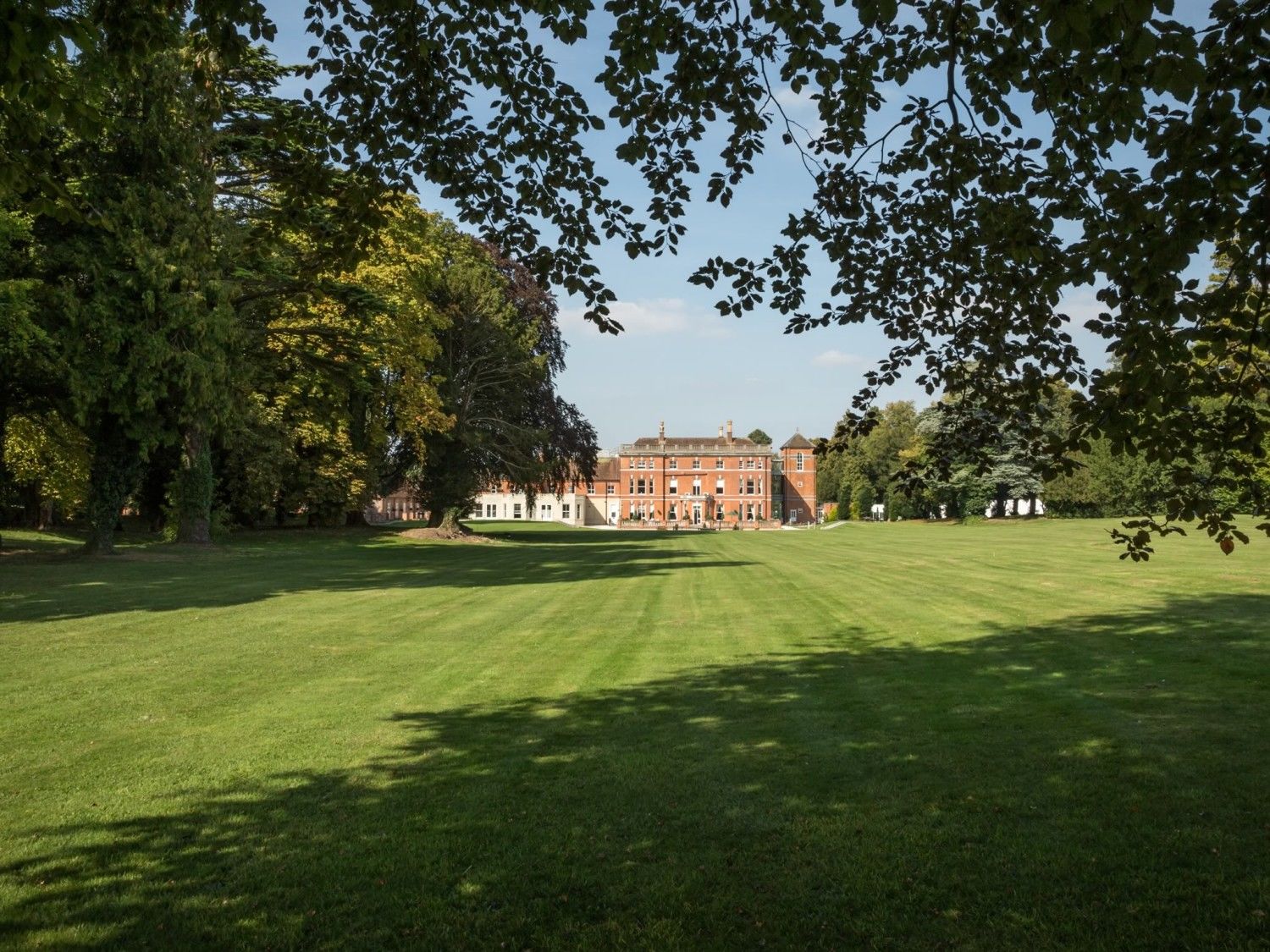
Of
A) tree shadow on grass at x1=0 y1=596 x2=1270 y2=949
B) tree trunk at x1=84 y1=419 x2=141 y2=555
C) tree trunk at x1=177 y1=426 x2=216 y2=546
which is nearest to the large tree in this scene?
tree trunk at x1=177 y1=426 x2=216 y2=546

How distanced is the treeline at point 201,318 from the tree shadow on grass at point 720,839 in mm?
4004

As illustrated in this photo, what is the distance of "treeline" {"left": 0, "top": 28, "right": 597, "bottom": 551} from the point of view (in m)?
14.8

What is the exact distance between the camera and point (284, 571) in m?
23.2

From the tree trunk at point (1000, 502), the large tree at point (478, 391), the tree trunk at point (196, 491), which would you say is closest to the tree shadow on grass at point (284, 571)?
the tree trunk at point (196, 491)

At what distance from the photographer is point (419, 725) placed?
7.84m

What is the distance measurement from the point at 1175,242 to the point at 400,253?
32664 millimetres

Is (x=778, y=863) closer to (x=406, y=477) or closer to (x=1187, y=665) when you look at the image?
(x=1187, y=665)

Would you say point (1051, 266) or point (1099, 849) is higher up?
point (1051, 266)

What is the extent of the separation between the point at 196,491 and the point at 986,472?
26838 millimetres

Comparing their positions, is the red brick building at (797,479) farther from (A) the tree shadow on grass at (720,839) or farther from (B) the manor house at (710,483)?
→ (A) the tree shadow on grass at (720,839)

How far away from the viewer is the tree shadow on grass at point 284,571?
53.4ft

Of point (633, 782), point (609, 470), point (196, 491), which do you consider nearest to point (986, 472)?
point (633, 782)

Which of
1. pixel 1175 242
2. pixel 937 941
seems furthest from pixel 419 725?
pixel 1175 242

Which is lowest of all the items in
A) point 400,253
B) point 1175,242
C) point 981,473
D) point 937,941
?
point 937,941
